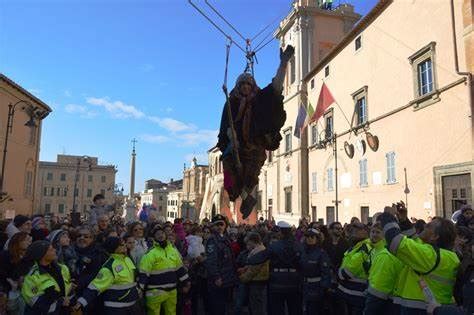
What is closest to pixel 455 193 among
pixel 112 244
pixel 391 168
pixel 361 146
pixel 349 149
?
pixel 391 168

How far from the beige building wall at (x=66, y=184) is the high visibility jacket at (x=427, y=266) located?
243 ft

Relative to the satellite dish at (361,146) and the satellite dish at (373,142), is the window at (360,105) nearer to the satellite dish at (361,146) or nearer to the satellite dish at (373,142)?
the satellite dish at (361,146)

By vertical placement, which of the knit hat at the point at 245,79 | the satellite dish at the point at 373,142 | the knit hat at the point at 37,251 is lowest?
the knit hat at the point at 37,251

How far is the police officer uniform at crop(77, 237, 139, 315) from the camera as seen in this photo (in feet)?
15.6

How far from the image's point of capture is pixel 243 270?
6.52m

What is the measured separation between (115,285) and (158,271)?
824 mm

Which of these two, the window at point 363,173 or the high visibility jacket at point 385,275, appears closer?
the high visibility jacket at point 385,275

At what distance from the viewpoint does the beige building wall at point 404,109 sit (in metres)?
15.7

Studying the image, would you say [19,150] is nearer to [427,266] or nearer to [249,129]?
[249,129]

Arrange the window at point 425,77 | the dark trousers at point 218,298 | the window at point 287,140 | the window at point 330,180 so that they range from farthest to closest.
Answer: the window at point 287,140, the window at point 330,180, the window at point 425,77, the dark trousers at point 218,298

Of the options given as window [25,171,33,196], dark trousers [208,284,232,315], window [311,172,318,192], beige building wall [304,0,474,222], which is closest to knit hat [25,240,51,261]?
dark trousers [208,284,232,315]

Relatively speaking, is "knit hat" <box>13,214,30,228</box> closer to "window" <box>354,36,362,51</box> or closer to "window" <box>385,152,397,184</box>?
"window" <box>385,152,397,184</box>

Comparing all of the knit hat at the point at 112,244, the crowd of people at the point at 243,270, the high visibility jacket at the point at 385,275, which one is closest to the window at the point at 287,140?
the crowd of people at the point at 243,270

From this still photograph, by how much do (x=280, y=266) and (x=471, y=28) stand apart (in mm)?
13038
